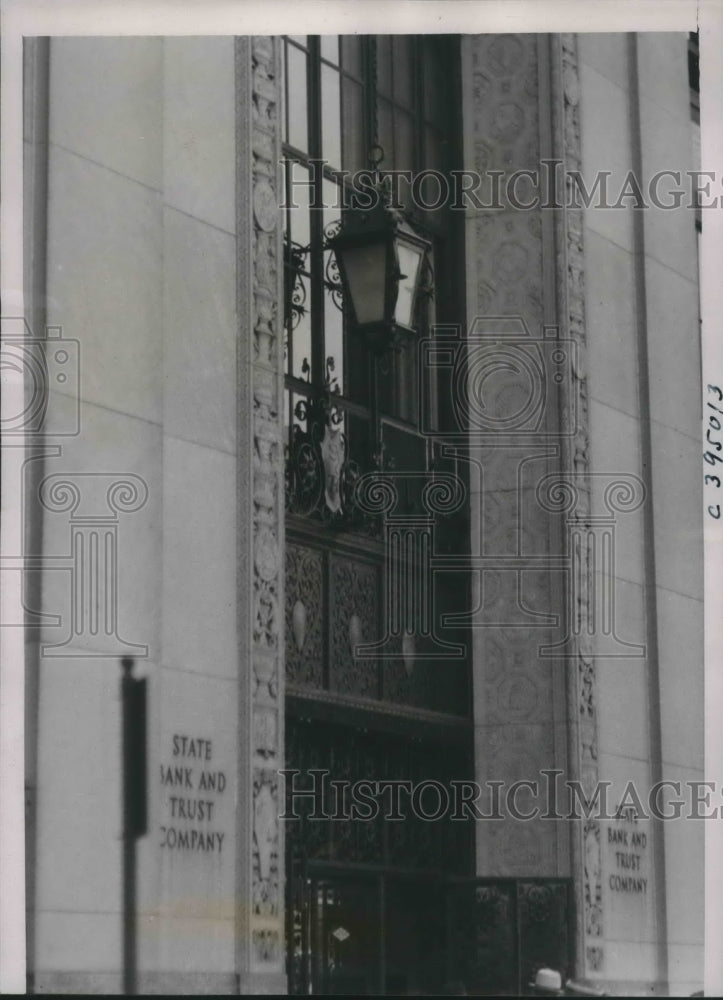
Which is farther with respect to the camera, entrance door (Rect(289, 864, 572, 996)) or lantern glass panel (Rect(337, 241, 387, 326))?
lantern glass panel (Rect(337, 241, 387, 326))

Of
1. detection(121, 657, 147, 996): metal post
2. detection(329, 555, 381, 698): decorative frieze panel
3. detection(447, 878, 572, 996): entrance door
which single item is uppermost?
detection(329, 555, 381, 698): decorative frieze panel

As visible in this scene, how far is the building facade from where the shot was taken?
29.1ft

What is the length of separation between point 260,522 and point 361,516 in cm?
144

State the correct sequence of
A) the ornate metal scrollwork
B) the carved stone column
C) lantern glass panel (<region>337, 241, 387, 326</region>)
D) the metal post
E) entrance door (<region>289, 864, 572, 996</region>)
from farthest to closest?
the ornate metal scrollwork
lantern glass panel (<region>337, 241, 387, 326</region>)
entrance door (<region>289, 864, 572, 996</region>)
the carved stone column
the metal post

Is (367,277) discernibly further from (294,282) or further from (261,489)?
(261,489)

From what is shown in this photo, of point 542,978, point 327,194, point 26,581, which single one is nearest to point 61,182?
point 26,581
